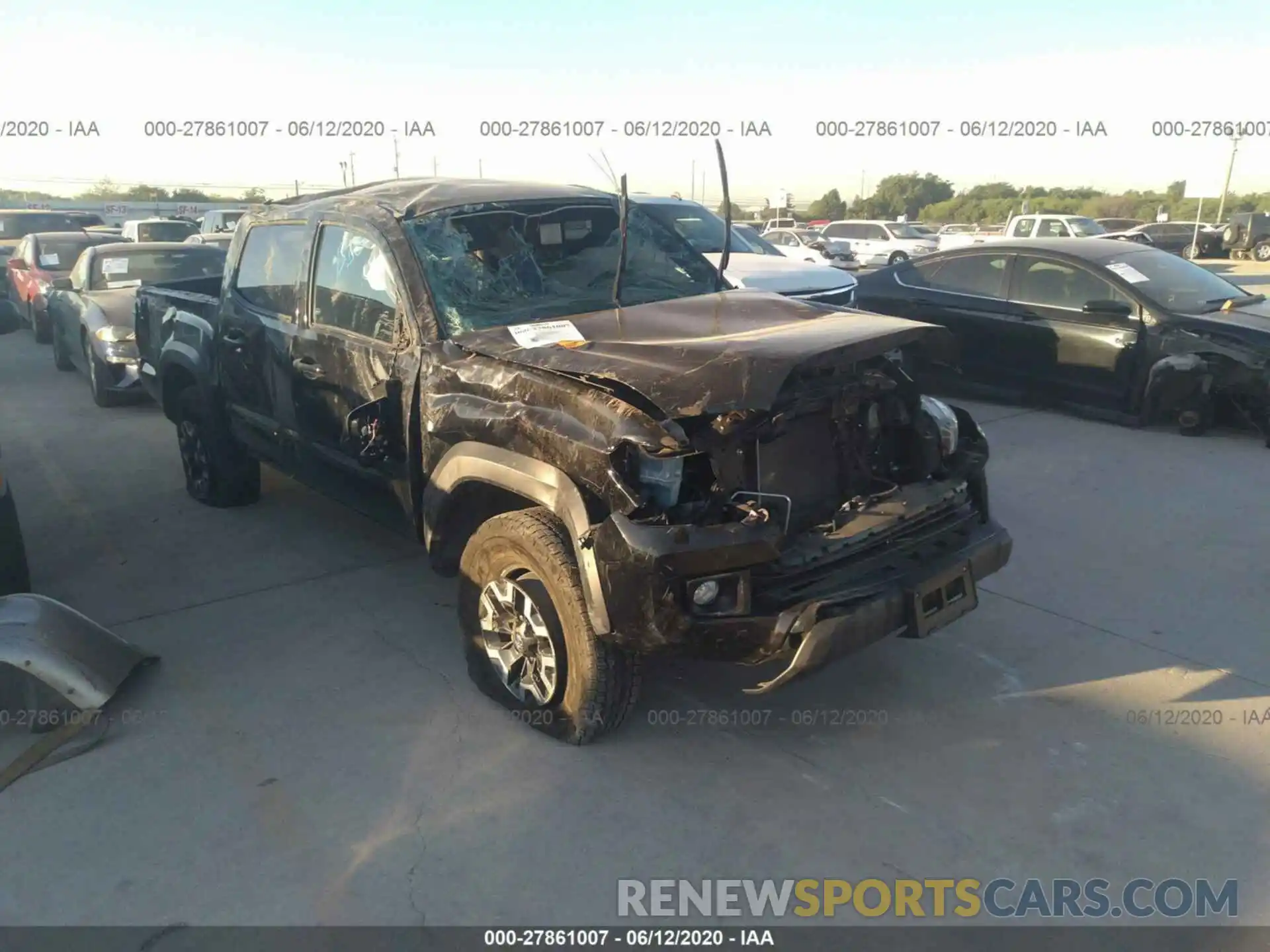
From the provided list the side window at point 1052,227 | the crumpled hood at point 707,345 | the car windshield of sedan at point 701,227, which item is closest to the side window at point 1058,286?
the car windshield of sedan at point 701,227

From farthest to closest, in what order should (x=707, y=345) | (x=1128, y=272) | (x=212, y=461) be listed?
(x=1128, y=272) < (x=212, y=461) < (x=707, y=345)

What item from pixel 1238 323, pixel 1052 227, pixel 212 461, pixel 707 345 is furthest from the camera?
pixel 1052 227

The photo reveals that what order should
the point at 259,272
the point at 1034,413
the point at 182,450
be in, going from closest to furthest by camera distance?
the point at 259,272, the point at 182,450, the point at 1034,413

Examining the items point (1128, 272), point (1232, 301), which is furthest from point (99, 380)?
point (1232, 301)

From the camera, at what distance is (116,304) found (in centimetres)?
960

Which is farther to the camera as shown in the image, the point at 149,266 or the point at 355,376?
the point at 149,266

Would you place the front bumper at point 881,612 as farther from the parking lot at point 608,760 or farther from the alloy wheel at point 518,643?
the alloy wheel at point 518,643

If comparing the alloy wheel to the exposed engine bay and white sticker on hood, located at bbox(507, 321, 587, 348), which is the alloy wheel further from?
white sticker on hood, located at bbox(507, 321, 587, 348)

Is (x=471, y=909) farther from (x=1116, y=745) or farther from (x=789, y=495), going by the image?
(x=1116, y=745)

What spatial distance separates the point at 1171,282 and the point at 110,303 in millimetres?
9858

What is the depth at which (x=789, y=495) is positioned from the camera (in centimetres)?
356

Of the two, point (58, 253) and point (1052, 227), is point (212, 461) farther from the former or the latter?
point (1052, 227)
